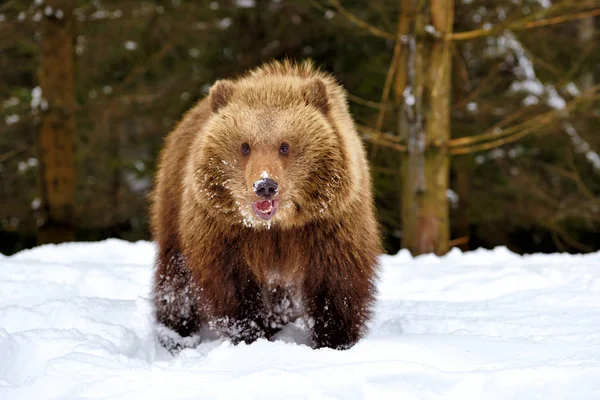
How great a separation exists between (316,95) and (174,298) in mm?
1734

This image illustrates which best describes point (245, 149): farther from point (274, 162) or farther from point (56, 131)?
point (56, 131)

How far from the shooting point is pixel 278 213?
386 centimetres

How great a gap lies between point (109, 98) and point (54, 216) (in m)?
3.59

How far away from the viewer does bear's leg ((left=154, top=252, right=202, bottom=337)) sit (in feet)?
15.6

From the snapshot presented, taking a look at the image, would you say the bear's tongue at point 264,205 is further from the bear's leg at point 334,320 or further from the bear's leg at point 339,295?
the bear's leg at point 334,320

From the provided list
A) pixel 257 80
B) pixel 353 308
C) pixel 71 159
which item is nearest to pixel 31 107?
pixel 71 159

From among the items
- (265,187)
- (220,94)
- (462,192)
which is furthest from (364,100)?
(265,187)

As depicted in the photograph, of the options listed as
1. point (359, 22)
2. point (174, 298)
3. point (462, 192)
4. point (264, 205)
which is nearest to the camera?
point (264, 205)

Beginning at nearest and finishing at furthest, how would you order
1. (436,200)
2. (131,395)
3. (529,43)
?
(131,395) → (436,200) → (529,43)

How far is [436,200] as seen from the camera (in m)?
8.47

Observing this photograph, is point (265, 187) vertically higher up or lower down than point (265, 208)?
higher up

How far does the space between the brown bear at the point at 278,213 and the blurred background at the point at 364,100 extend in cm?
428

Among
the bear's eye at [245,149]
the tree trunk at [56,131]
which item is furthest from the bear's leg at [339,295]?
the tree trunk at [56,131]

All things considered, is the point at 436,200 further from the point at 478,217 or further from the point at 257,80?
the point at 478,217
